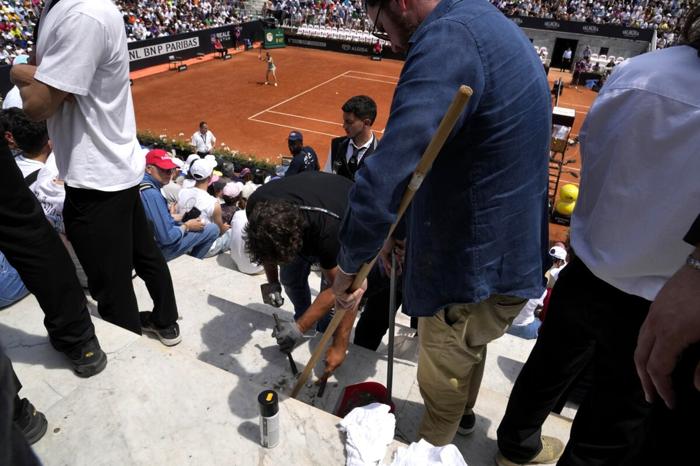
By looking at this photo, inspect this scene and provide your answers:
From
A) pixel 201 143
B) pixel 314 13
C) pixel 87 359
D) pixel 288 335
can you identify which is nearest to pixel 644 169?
pixel 288 335

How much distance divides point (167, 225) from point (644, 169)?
4064 millimetres

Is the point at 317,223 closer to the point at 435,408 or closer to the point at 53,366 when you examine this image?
the point at 435,408

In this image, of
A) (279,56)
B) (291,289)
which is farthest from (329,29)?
(291,289)

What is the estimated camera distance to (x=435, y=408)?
235 cm

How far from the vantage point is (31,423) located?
207 centimetres

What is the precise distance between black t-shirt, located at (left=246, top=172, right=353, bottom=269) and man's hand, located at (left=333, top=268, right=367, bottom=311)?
0.56 meters

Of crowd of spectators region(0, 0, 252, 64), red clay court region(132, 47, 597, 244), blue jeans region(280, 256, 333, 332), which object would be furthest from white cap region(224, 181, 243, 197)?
crowd of spectators region(0, 0, 252, 64)

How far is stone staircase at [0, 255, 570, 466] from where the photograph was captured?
83.0 inches

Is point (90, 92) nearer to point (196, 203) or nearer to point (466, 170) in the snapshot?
point (466, 170)

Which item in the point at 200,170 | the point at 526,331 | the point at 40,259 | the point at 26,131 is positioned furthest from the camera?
the point at 200,170

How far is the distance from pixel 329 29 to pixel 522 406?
33.0 meters

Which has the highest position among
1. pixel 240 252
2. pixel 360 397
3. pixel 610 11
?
pixel 610 11

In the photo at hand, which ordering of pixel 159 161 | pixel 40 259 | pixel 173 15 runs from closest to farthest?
pixel 40 259 → pixel 159 161 → pixel 173 15

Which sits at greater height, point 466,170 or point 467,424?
point 466,170
